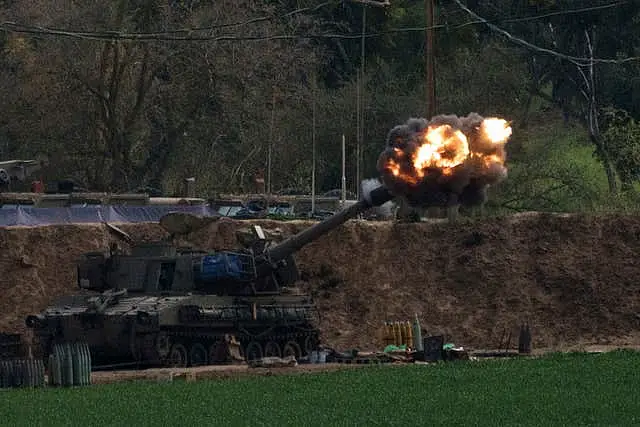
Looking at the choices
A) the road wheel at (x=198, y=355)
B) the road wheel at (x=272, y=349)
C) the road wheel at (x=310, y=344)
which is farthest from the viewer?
the road wheel at (x=310, y=344)

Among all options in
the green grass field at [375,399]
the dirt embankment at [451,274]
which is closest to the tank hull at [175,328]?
the green grass field at [375,399]

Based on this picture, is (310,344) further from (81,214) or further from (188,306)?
(81,214)

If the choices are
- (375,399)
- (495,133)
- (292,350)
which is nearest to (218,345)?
(292,350)

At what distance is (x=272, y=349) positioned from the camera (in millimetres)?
40312

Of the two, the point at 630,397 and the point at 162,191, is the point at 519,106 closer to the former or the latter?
the point at 162,191

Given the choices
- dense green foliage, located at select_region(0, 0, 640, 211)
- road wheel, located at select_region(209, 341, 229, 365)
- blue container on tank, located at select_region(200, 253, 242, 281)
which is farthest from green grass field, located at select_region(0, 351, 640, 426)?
dense green foliage, located at select_region(0, 0, 640, 211)

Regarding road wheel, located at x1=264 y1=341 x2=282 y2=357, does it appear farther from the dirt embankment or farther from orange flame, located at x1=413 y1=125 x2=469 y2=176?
orange flame, located at x1=413 y1=125 x2=469 y2=176

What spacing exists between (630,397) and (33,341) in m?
19.3

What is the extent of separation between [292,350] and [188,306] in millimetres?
3671

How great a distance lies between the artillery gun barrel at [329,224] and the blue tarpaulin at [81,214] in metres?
7.65

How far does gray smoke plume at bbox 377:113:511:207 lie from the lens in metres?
36.4

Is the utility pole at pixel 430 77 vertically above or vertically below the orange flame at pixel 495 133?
above

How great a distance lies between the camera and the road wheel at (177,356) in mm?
38062

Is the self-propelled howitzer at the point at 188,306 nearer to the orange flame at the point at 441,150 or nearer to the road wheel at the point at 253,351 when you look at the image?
the road wheel at the point at 253,351
